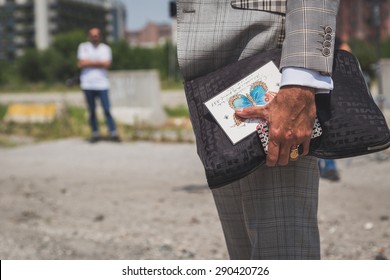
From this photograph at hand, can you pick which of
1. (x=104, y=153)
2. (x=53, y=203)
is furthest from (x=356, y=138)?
(x=104, y=153)

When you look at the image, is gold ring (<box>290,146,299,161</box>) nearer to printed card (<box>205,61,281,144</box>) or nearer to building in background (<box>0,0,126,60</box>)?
printed card (<box>205,61,281,144</box>)

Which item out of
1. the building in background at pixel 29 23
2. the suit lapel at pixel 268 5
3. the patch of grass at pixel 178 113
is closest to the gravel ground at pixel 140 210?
the suit lapel at pixel 268 5

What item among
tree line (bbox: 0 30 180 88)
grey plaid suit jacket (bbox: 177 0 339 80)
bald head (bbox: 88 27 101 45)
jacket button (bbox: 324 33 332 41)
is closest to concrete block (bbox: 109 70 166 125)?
bald head (bbox: 88 27 101 45)

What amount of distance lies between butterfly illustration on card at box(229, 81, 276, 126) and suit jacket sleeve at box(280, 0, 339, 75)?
0.09m

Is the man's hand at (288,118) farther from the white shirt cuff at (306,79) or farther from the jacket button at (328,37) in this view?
the jacket button at (328,37)

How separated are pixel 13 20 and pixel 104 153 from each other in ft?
407

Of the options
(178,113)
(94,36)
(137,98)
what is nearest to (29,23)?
(178,113)

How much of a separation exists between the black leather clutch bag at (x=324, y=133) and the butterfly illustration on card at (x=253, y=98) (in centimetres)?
5

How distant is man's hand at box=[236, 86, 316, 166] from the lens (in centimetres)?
178

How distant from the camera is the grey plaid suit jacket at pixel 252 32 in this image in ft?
6.02

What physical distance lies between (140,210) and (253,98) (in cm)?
381

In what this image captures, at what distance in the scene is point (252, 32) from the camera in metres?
1.96

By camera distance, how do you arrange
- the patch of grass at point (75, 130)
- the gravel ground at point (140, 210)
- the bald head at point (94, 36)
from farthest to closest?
1. the patch of grass at point (75, 130)
2. the bald head at point (94, 36)
3. the gravel ground at point (140, 210)

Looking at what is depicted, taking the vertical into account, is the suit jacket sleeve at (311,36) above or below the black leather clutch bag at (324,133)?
above
